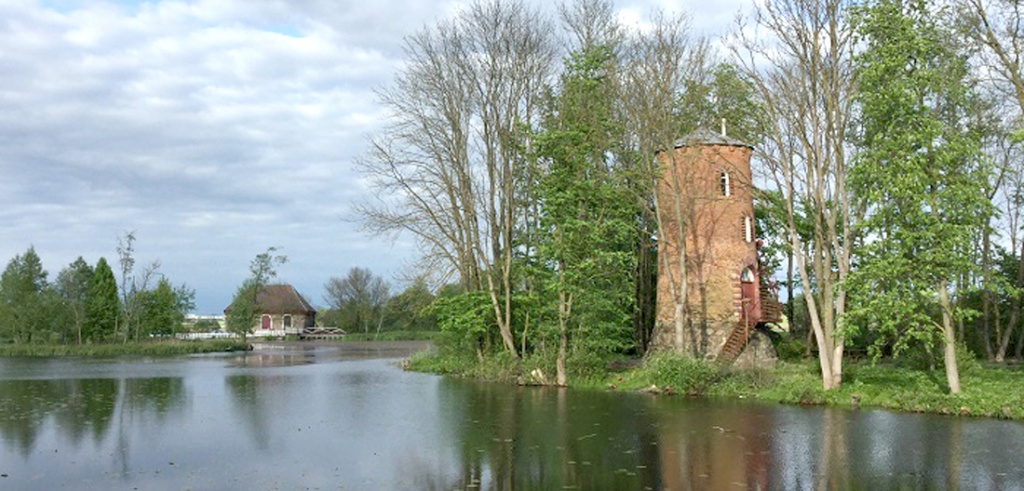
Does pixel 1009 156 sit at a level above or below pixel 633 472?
above

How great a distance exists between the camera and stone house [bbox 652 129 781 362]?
94.4 ft

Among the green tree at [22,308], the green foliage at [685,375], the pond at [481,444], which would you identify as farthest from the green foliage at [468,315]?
the green tree at [22,308]

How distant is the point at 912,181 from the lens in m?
18.7

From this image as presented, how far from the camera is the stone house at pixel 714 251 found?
94.4 feet

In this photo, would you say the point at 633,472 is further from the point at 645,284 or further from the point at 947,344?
the point at 645,284

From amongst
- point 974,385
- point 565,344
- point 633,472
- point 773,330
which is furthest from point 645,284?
point 633,472

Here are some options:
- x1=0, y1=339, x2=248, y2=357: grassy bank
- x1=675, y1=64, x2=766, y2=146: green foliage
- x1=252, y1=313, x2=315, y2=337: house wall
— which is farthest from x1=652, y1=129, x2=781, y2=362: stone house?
x1=252, y1=313, x2=315, y2=337: house wall

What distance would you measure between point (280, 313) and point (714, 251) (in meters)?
68.6

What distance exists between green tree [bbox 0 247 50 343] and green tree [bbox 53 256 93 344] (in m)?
1.20

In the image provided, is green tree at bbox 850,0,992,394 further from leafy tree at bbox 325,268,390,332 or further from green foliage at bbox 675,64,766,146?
leafy tree at bbox 325,268,390,332

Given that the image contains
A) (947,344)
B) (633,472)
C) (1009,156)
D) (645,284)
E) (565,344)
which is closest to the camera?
(633,472)

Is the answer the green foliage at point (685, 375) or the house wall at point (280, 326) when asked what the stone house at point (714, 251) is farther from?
the house wall at point (280, 326)

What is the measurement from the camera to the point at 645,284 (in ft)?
121

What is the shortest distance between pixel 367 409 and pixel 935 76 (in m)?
15.0
